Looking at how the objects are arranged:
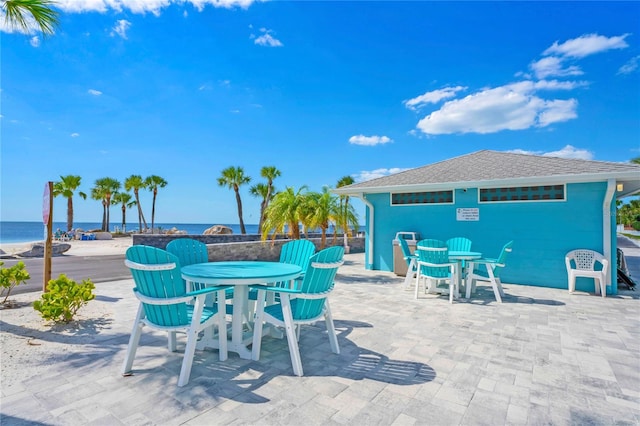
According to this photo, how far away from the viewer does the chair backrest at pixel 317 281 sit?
2918 mm

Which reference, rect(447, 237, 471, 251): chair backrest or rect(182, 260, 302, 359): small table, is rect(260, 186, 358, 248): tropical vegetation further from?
rect(182, 260, 302, 359): small table

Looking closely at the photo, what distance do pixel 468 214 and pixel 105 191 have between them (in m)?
39.7

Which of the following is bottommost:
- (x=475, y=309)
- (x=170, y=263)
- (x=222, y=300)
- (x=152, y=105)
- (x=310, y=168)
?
(x=475, y=309)

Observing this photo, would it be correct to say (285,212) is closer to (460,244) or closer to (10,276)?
(460,244)

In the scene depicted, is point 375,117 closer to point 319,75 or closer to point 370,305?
point 319,75

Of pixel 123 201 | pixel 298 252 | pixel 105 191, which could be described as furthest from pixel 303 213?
pixel 123 201

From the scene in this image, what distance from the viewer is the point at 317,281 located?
9.75ft

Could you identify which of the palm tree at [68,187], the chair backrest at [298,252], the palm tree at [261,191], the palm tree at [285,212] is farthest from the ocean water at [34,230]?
the chair backrest at [298,252]

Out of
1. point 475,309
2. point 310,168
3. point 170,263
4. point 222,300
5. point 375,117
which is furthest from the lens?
point 310,168

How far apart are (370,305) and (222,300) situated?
10.2ft

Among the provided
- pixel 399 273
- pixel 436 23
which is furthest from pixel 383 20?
pixel 399 273

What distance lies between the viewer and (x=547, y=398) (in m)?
2.42

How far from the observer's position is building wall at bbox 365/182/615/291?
6910 mm

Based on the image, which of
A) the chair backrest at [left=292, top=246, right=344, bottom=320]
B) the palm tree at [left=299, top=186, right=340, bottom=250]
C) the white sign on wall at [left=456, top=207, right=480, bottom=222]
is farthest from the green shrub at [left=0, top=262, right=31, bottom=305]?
the white sign on wall at [left=456, top=207, right=480, bottom=222]
